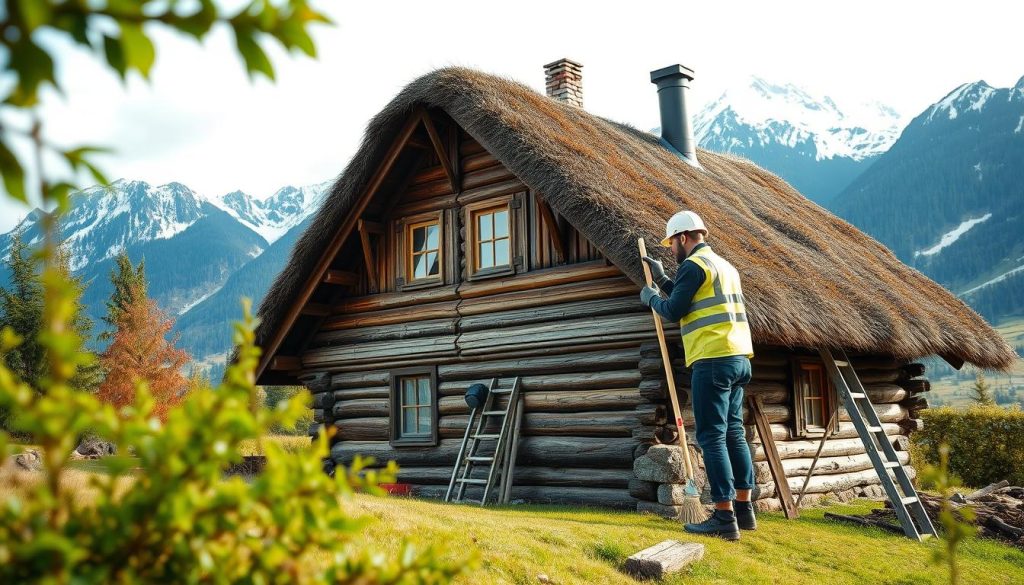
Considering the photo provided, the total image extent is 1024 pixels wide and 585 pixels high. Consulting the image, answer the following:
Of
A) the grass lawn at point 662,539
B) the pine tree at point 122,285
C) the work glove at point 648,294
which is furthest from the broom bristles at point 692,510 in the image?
the pine tree at point 122,285

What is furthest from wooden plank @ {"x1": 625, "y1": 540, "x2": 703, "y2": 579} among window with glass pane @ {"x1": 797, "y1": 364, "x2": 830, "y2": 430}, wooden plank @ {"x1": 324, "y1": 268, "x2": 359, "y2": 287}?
wooden plank @ {"x1": 324, "y1": 268, "x2": 359, "y2": 287}

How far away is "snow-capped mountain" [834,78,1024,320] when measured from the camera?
16800 cm

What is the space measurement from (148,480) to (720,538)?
6380 millimetres

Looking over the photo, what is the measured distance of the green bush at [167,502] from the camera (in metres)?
1.77

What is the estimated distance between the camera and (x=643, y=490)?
9664 mm

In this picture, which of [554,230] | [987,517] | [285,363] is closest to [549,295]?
[554,230]

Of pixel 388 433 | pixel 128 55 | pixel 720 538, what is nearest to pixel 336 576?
pixel 128 55

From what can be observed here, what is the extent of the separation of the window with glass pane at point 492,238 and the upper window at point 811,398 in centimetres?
383

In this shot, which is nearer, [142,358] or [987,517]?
[987,517]

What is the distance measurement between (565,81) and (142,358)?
22982 millimetres

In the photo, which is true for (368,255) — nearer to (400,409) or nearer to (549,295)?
(400,409)

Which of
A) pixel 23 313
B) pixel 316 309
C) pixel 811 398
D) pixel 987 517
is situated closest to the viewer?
pixel 987 517

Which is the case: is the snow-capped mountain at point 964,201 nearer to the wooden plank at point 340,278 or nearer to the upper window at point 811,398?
the upper window at point 811,398

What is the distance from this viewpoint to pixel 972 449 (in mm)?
18312
